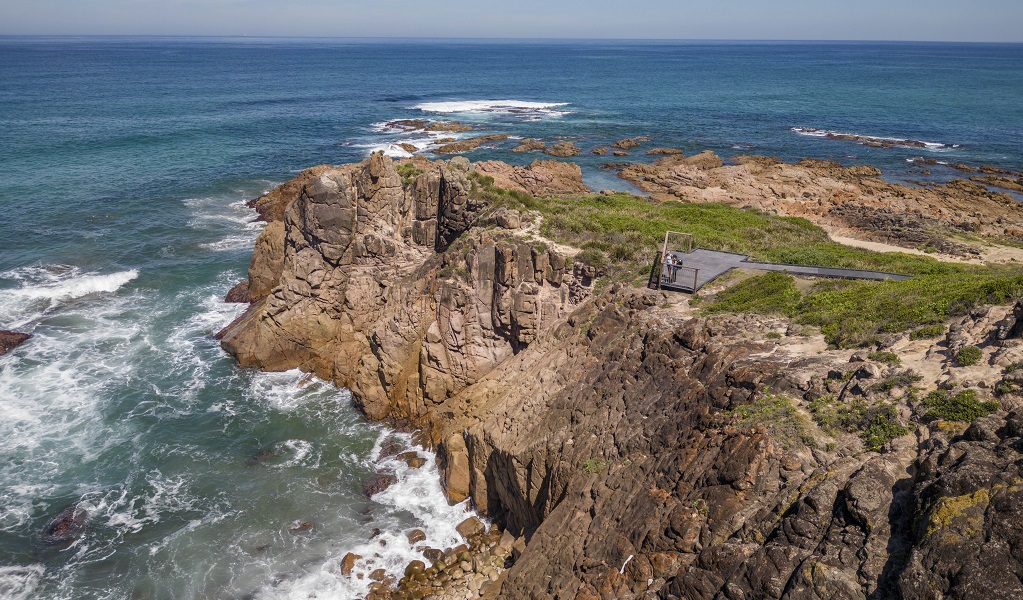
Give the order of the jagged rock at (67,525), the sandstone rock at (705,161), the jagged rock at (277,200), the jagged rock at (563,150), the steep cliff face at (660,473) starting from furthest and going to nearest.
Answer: the jagged rock at (563,150) → the sandstone rock at (705,161) → the jagged rock at (277,200) → the jagged rock at (67,525) → the steep cliff face at (660,473)

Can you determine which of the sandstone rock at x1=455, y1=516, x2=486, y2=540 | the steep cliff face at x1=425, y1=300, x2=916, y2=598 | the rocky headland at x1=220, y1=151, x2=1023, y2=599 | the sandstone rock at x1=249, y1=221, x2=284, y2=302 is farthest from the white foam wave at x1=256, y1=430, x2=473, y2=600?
the sandstone rock at x1=249, y1=221, x2=284, y2=302

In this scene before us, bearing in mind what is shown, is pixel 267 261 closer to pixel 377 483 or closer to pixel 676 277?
pixel 377 483

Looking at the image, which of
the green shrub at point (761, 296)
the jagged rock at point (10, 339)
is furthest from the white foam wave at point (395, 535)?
the jagged rock at point (10, 339)

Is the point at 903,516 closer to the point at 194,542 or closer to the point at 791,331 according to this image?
the point at 791,331

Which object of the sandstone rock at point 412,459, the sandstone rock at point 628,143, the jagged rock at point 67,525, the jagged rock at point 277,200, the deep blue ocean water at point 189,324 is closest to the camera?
the deep blue ocean water at point 189,324

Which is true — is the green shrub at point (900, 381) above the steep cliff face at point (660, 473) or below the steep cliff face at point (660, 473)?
above

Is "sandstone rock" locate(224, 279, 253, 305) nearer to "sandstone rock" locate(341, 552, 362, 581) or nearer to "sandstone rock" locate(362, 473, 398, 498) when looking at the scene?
"sandstone rock" locate(362, 473, 398, 498)

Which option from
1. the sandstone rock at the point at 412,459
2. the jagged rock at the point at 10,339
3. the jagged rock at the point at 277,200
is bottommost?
the sandstone rock at the point at 412,459

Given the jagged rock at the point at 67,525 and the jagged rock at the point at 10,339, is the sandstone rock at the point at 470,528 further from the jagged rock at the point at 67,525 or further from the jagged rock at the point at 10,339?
the jagged rock at the point at 10,339
